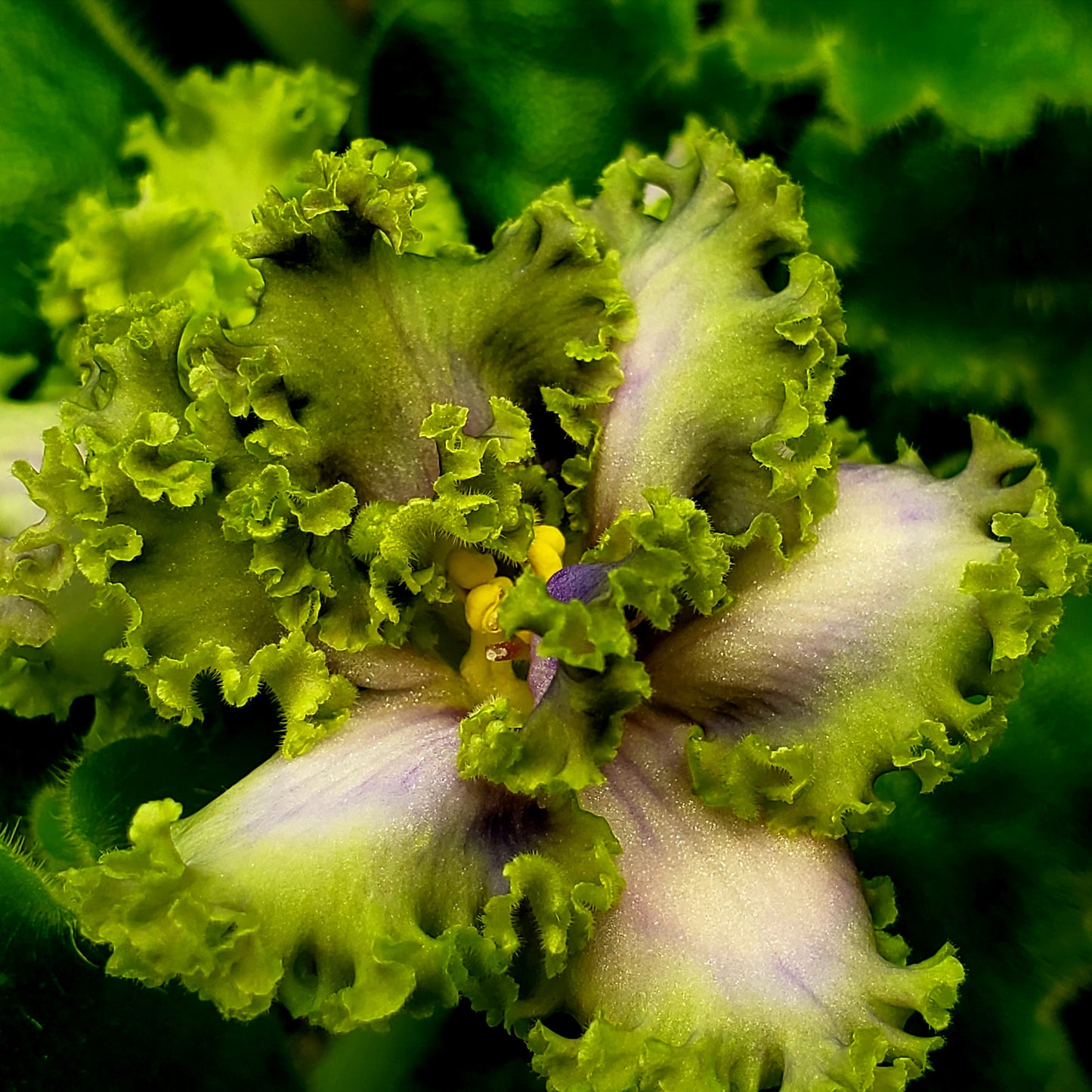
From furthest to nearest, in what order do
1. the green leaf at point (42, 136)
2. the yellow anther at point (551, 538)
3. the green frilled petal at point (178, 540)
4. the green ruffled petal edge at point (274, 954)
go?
the green leaf at point (42, 136)
the yellow anther at point (551, 538)
the green frilled petal at point (178, 540)
the green ruffled petal edge at point (274, 954)

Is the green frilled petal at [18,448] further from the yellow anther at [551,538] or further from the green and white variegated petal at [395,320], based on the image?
the yellow anther at [551,538]

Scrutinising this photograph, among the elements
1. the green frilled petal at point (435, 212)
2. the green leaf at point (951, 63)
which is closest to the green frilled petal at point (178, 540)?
the green frilled petal at point (435, 212)

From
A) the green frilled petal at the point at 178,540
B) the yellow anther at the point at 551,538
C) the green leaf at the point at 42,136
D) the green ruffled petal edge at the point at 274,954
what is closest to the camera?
the green ruffled petal edge at the point at 274,954

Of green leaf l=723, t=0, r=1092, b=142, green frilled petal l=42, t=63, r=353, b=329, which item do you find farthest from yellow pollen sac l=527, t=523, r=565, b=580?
green leaf l=723, t=0, r=1092, b=142

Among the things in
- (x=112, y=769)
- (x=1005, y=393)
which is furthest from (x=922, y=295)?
(x=112, y=769)

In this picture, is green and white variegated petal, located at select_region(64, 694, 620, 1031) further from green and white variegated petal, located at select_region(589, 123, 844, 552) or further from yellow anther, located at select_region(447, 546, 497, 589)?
green and white variegated petal, located at select_region(589, 123, 844, 552)

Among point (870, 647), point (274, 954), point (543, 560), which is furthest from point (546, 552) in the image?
point (274, 954)

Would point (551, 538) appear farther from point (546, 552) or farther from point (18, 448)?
point (18, 448)
